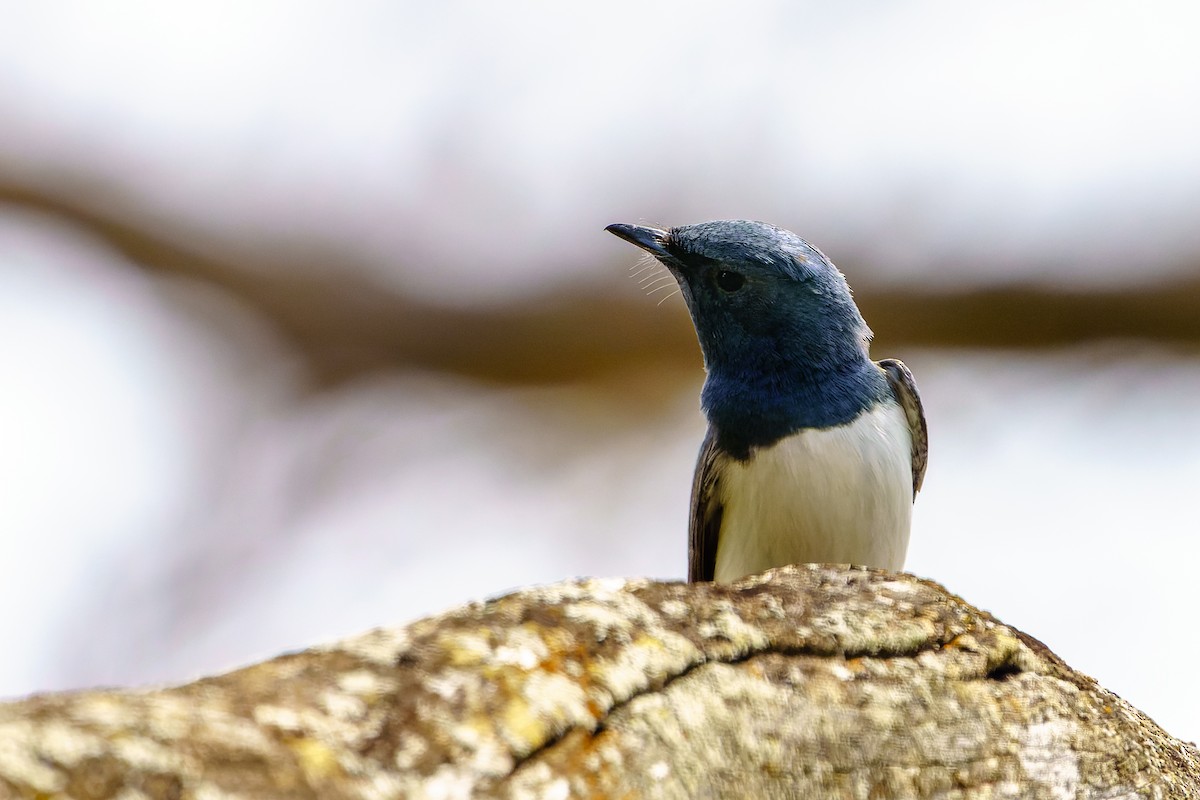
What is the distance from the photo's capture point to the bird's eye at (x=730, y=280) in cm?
407

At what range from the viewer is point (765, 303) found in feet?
13.2

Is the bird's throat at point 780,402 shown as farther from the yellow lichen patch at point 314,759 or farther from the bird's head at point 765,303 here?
the yellow lichen patch at point 314,759

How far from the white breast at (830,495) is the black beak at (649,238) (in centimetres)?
78

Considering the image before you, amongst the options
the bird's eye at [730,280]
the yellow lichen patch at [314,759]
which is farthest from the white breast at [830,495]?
the yellow lichen patch at [314,759]

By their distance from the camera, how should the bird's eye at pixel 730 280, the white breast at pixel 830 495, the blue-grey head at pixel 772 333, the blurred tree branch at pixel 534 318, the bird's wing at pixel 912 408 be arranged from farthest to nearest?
the blurred tree branch at pixel 534 318, the bird's wing at pixel 912 408, the bird's eye at pixel 730 280, the blue-grey head at pixel 772 333, the white breast at pixel 830 495

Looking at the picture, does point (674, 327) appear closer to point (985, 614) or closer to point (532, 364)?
point (532, 364)

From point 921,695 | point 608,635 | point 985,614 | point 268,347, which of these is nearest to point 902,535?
point 985,614

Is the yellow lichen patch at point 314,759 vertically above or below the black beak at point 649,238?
below

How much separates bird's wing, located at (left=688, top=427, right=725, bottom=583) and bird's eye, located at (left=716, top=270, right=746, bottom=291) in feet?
1.57

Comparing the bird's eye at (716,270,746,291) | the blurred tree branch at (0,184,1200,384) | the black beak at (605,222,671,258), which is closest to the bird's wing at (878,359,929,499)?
the bird's eye at (716,270,746,291)

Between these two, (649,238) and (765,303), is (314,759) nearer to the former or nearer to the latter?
(765,303)

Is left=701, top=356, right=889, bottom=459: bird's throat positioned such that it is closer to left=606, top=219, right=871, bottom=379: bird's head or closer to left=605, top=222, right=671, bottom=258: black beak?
left=606, top=219, right=871, bottom=379: bird's head

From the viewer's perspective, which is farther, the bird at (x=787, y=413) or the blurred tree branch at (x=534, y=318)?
the blurred tree branch at (x=534, y=318)

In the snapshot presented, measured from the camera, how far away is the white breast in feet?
12.5
